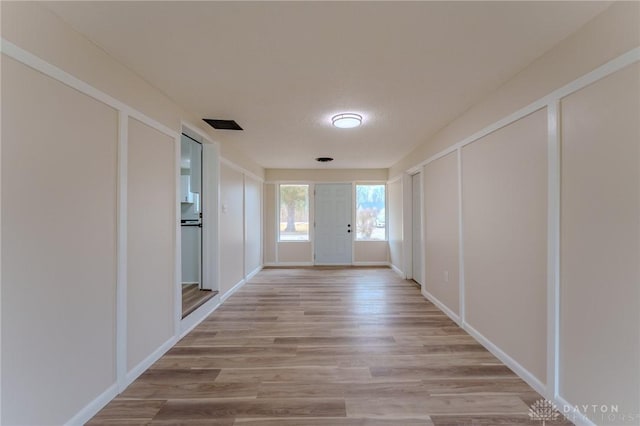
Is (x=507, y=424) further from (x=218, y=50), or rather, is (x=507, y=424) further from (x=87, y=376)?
(x=218, y=50)

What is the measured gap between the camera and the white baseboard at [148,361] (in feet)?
6.79

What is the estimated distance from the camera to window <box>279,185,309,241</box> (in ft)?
22.2

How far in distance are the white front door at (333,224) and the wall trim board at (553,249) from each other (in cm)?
500

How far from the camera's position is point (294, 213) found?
6812mm

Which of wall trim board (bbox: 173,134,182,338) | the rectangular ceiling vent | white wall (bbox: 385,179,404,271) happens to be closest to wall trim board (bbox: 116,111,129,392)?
wall trim board (bbox: 173,134,182,338)

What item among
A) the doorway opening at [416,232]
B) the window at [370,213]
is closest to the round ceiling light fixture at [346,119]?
the doorway opening at [416,232]

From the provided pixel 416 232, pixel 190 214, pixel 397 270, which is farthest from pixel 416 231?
pixel 190 214

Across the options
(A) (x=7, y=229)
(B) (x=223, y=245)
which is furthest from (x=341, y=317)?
(A) (x=7, y=229)

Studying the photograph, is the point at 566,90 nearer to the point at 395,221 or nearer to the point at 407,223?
the point at 407,223

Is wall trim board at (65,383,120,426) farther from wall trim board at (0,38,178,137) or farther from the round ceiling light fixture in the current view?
the round ceiling light fixture

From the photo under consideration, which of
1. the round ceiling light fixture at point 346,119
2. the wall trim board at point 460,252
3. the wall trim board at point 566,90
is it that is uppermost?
the round ceiling light fixture at point 346,119

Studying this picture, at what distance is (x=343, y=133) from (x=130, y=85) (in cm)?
242

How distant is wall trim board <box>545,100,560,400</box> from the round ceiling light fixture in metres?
1.69

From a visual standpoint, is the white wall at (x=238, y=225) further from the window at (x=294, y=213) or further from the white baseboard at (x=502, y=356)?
the white baseboard at (x=502, y=356)
